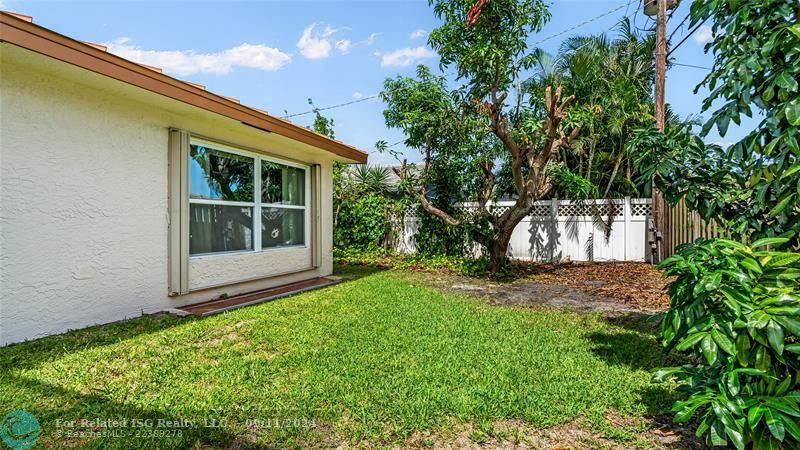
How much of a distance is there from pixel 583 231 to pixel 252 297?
798 centimetres

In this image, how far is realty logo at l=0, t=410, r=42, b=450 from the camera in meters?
1.95

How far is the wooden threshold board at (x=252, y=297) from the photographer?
475 centimetres

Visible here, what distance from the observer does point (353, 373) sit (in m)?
2.89

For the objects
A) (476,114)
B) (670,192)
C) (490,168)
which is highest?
(476,114)

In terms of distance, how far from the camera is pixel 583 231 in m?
9.71

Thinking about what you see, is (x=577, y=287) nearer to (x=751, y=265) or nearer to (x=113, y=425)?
(x=751, y=265)

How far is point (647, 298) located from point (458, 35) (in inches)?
217

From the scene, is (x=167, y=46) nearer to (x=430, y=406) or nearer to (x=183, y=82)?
(x=183, y=82)

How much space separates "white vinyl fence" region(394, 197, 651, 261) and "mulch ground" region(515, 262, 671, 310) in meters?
0.49

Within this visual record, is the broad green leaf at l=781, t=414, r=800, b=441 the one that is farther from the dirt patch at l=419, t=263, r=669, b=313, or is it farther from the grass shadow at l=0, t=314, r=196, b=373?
the grass shadow at l=0, t=314, r=196, b=373

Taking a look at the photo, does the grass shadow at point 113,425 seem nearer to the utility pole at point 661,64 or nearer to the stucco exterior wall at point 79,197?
the stucco exterior wall at point 79,197

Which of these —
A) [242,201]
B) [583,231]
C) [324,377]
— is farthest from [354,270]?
[324,377]

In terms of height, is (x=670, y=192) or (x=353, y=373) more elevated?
(x=670, y=192)

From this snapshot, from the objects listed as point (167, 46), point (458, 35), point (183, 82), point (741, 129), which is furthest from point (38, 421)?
point (167, 46)
